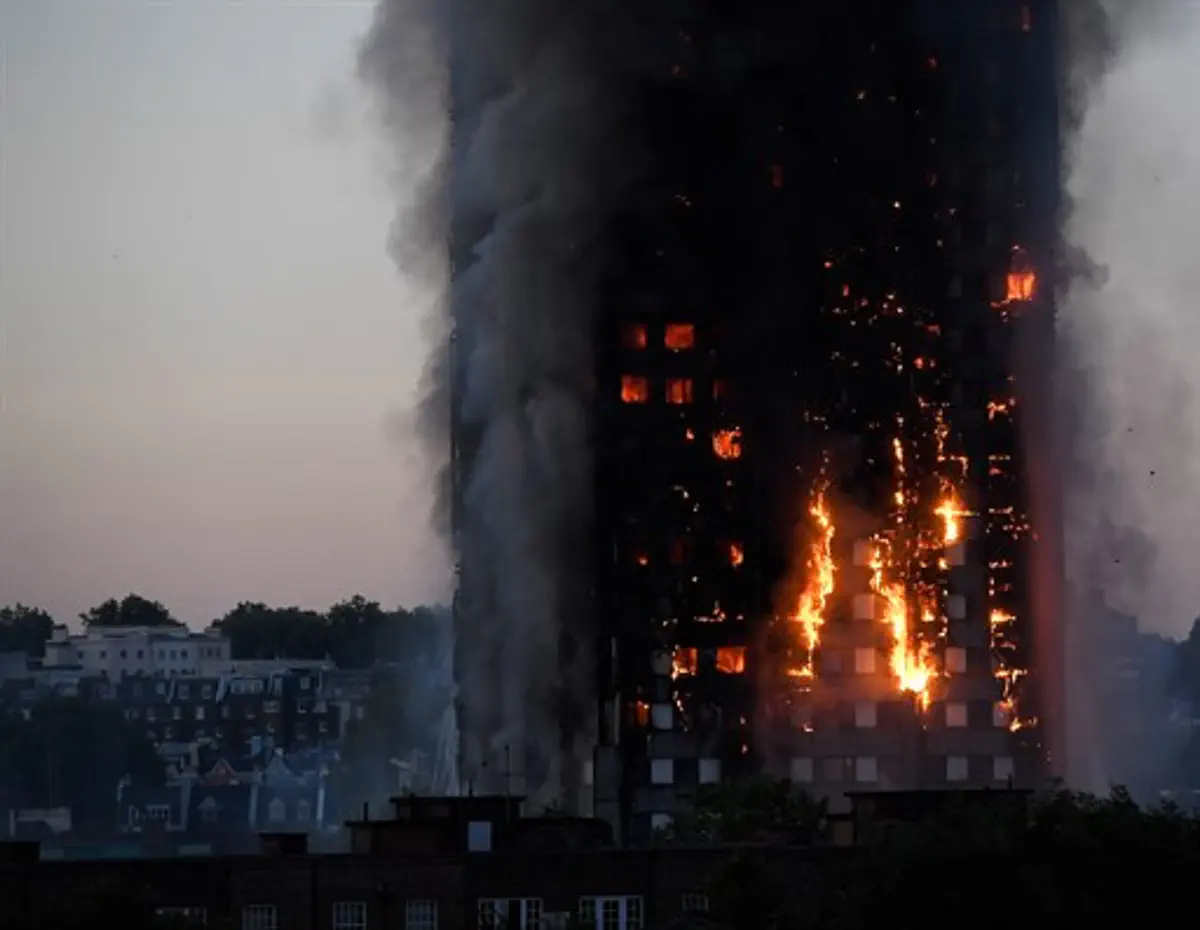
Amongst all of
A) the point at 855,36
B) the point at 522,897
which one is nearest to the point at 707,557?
the point at 855,36

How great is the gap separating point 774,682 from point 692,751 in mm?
4436

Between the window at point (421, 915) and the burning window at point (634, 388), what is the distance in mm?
60645

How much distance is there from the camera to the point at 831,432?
18000 centimetres

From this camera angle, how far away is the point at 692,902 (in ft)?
398

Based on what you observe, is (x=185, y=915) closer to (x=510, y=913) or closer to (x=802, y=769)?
(x=510, y=913)

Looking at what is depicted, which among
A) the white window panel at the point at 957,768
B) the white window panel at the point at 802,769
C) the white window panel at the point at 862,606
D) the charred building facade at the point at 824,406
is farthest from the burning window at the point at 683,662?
the white window panel at the point at 957,768

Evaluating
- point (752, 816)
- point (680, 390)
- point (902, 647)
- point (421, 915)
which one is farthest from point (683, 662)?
point (421, 915)

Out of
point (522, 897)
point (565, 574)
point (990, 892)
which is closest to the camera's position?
point (990, 892)

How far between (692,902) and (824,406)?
60.8 metres

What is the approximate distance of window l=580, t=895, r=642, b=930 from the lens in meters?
121

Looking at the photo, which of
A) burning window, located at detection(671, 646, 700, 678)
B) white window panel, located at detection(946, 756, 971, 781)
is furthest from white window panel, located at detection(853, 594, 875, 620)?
burning window, located at detection(671, 646, 700, 678)

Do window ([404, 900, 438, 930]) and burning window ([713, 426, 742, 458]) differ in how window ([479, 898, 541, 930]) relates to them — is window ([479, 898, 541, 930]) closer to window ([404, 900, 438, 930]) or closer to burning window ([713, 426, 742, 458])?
window ([404, 900, 438, 930])

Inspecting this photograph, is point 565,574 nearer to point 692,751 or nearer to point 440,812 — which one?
point 692,751

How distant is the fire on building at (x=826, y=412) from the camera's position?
17775cm
